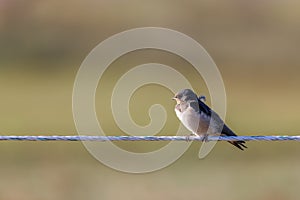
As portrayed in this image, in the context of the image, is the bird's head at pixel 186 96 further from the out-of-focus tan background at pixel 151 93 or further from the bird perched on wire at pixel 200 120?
the out-of-focus tan background at pixel 151 93

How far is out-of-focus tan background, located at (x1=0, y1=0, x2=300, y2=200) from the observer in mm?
13820

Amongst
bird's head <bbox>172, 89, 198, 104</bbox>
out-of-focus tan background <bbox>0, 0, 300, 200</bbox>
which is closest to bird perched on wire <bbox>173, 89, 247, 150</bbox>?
bird's head <bbox>172, 89, 198, 104</bbox>

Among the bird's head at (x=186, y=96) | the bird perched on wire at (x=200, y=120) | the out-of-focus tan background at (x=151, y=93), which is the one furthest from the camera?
the out-of-focus tan background at (x=151, y=93)

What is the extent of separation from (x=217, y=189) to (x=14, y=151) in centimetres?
357

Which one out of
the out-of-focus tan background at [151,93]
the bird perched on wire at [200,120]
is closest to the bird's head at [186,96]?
the bird perched on wire at [200,120]

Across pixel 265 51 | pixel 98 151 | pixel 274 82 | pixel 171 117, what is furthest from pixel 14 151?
pixel 265 51

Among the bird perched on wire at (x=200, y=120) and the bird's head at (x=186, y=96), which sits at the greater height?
the bird's head at (x=186, y=96)

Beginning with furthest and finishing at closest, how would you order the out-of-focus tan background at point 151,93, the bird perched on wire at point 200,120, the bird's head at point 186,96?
the out-of-focus tan background at point 151,93 → the bird's head at point 186,96 → the bird perched on wire at point 200,120

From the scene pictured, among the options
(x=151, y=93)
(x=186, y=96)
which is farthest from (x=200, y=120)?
(x=151, y=93)

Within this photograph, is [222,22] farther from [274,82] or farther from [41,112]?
[41,112]

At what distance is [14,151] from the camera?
1595cm

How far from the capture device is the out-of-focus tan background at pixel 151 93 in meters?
13.8

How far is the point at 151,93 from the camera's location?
68.8 ft

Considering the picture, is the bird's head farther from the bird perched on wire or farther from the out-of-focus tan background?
the out-of-focus tan background
